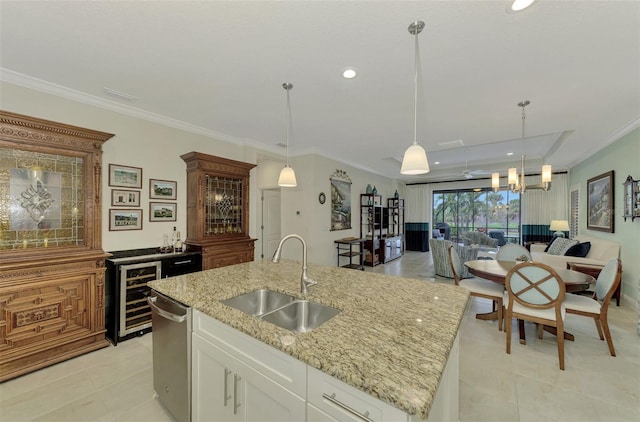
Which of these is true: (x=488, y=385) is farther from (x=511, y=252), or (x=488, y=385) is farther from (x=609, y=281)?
(x=511, y=252)

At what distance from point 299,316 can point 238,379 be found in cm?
49

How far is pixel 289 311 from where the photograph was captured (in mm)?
1669

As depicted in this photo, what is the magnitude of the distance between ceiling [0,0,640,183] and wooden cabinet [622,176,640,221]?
0.81m

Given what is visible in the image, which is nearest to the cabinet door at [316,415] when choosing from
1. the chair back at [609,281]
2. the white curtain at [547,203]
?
the chair back at [609,281]

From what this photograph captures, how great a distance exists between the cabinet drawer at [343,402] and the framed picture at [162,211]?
11.2 feet

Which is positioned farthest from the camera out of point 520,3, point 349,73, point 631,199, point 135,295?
point 631,199

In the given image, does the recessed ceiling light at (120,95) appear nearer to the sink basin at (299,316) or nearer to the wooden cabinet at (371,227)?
the sink basin at (299,316)

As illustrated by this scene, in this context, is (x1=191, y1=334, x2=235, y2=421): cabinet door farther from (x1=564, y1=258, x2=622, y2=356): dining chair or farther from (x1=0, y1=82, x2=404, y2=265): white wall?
(x1=564, y1=258, x2=622, y2=356): dining chair

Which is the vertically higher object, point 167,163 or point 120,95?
point 120,95

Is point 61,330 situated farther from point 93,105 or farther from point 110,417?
point 93,105

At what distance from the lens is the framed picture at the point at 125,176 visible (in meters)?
3.15

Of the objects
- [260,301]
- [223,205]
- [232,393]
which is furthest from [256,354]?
[223,205]

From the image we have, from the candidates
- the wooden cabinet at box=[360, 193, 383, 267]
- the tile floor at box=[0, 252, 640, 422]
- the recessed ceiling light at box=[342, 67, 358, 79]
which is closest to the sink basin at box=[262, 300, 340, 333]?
the tile floor at box=[0, 252, 640, 422]

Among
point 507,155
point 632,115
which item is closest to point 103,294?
point 632,115
